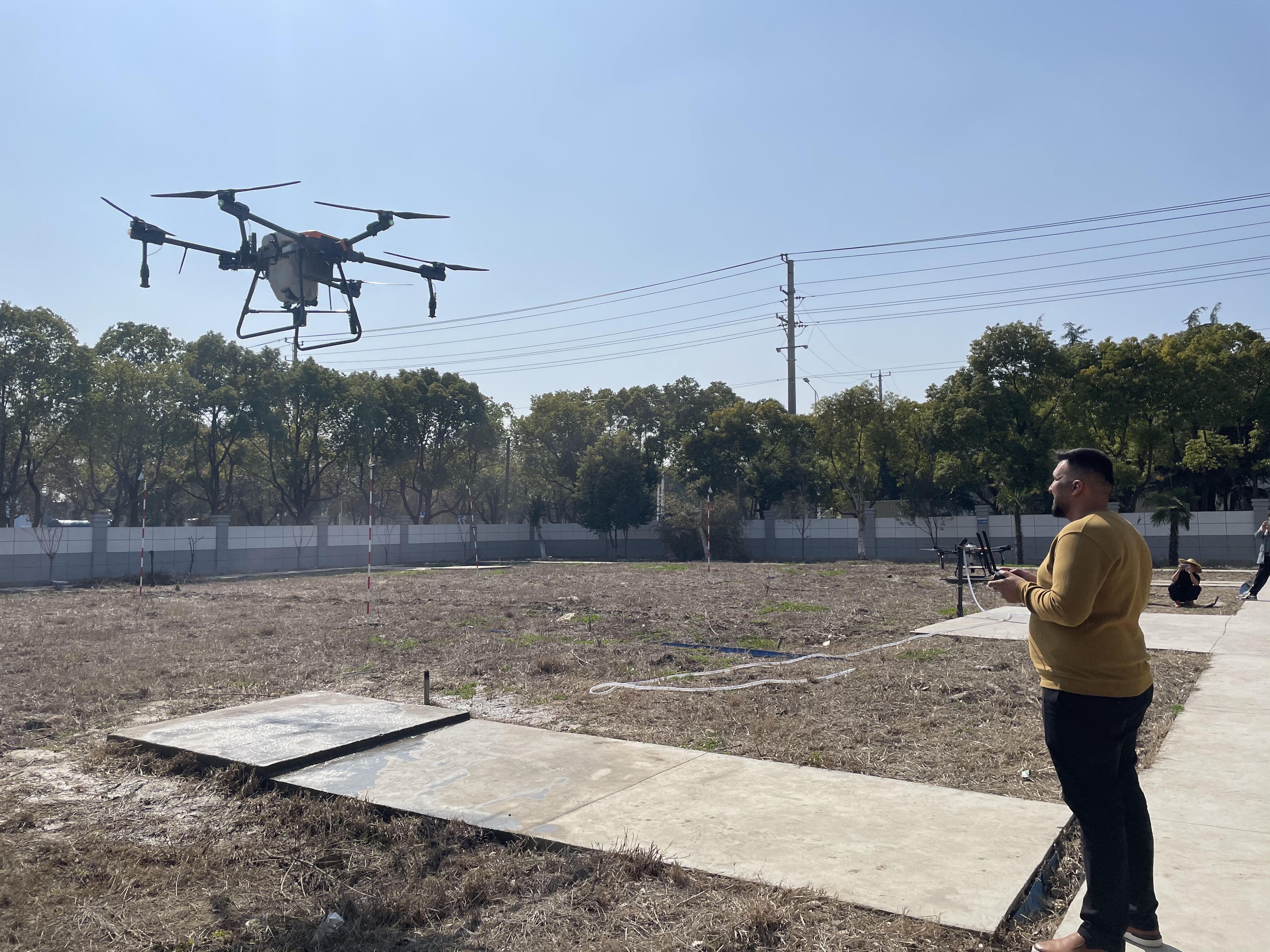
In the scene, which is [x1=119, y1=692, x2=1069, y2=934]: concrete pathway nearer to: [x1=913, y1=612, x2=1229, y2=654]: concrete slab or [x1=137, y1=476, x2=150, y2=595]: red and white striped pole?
[x1=913, y1=612, x2=1229, y2=654]: concrete slab

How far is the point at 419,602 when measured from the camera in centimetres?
1778

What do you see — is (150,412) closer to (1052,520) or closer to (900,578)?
(900,578)

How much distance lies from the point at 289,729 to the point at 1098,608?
5175 mm

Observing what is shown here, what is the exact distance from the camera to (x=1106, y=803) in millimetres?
2916

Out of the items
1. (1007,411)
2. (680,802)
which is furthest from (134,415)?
(680,802)

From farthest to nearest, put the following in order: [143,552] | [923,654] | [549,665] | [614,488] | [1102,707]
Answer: [614,488] < [143,552] < [923,654] < [549,665] < [1102,707]

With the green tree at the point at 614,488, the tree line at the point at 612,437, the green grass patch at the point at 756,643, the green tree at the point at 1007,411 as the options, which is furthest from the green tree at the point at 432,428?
the green grass patch at the point at 756,643

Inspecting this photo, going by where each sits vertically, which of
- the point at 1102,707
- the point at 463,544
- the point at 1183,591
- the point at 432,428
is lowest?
the point at 463,544

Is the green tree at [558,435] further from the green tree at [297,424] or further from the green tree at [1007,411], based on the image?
the green tree at [1007,411]

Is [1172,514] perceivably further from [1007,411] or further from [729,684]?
[729,684]

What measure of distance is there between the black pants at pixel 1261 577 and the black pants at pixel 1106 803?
1461cm

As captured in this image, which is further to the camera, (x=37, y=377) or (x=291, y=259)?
(x=37, y=377)

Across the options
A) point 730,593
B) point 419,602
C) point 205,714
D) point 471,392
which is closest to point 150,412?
point 471,392

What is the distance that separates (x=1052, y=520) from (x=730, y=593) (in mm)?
20077
